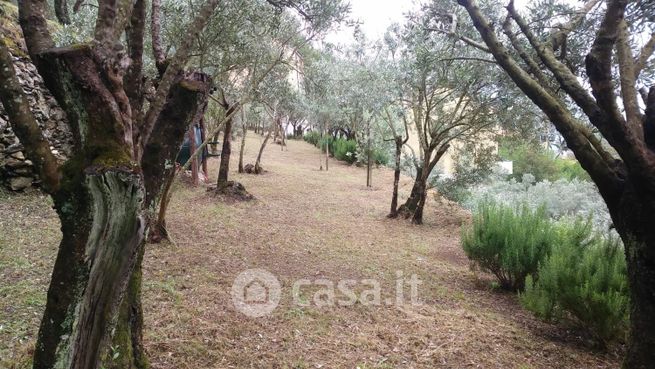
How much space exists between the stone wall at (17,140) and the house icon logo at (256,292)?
12.8 feet

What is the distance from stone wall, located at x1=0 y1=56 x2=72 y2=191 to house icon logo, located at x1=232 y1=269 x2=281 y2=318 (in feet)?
12.8

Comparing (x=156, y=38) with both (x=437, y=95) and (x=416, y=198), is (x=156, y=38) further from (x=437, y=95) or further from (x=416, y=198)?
(x=416, y=198)

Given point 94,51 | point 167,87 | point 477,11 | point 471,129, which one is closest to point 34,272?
point 167,87

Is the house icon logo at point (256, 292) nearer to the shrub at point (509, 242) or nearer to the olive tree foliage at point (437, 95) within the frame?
the shrub at point (509, 242)

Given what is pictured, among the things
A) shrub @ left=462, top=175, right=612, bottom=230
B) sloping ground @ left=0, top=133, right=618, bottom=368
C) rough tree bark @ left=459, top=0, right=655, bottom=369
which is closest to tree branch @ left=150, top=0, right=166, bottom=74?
sloping ground @ left=0, top=133, right=618, bottom=368

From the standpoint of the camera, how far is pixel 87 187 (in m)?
1.46

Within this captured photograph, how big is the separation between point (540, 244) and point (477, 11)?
112 inches

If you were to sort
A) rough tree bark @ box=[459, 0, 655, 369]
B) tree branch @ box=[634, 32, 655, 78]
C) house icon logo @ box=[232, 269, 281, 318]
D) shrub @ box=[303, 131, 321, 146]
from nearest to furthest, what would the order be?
rough tree bark @ box=[459, 0, 655, 369] < tree branch @ box=[634, 32, 655, 78] < house icon logo @ box=[232, 269, 281, 318] < shrub @ box=[303, 131, 321, 146]

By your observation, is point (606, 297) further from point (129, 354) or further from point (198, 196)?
point (198, 196)

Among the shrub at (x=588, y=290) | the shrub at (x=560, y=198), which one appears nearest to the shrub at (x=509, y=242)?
the shrub at (x=588, y=290)

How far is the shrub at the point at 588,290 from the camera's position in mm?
3324

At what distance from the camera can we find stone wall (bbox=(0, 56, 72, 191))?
6414 millimetres

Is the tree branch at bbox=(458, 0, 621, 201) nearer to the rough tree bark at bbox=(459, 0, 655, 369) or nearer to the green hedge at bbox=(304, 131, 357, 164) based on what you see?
the rough tree bark at bbox=(459, 0, 655, 369)

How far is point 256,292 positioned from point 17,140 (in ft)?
18.0
